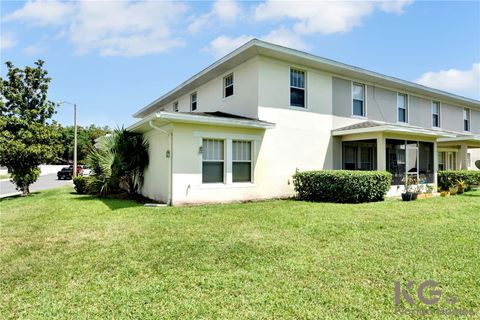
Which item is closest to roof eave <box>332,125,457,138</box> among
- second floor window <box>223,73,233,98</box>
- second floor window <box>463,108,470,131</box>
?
second floor window <box>223,73,233,98</box>

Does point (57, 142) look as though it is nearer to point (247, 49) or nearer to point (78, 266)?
point (247, 49)

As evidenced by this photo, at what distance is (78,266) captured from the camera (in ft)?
14.9

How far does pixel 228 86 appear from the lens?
13.6 metres

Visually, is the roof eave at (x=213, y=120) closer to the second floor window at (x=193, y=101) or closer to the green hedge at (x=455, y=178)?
the second floor window at (x=193, y=101)

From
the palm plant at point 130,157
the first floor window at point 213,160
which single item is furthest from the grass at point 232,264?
the palm plant at point 130,157

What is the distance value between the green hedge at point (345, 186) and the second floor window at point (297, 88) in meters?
3.24

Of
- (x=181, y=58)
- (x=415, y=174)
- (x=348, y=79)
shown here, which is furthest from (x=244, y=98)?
(x=415, y=174)

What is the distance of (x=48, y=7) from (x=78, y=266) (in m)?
9.55

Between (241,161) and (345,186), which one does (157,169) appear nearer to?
(241,161)

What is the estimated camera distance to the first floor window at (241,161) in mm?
11156

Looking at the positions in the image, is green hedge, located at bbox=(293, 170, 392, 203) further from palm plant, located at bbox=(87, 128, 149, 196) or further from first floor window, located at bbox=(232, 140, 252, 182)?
palm plant, located at bbox=(87, 128, 149, 196)

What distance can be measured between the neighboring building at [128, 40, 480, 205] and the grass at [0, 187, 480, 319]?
2875mm

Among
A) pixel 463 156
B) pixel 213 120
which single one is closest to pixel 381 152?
pixel 213 120

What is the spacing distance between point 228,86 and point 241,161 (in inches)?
166
